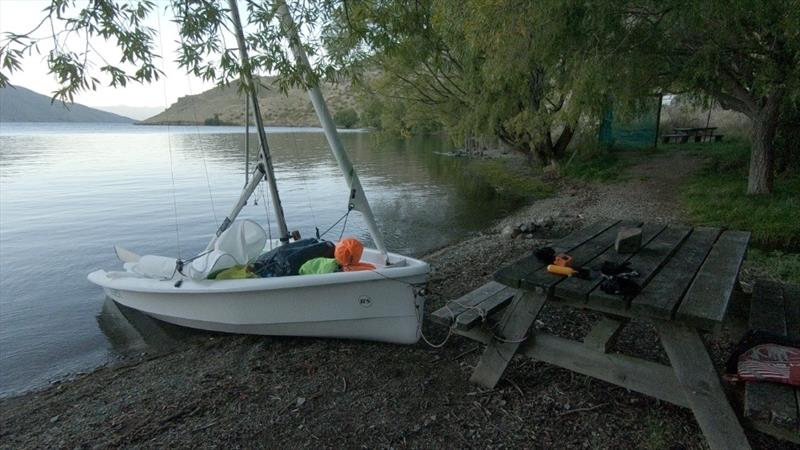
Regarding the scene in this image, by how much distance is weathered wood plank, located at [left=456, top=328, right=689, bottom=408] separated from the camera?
274cm

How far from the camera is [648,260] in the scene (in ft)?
10.4

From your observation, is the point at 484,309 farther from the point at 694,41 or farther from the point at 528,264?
the point at 694,41

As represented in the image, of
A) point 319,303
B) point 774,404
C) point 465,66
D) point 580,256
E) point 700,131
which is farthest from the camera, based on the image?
point 700,131

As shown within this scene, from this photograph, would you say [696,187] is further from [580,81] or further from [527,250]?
[527,250]

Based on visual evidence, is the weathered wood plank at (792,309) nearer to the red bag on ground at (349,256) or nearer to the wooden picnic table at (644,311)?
the wooden picnic table at (644,311)

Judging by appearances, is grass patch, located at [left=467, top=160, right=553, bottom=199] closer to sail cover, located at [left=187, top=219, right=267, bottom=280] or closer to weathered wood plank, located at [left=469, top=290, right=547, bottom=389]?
sail cover, located at [left=187, top=219, right=267, bottom=280]

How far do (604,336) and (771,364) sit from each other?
903 mm

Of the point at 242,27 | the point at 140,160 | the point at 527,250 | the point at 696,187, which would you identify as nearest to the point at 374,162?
the point at 140,160

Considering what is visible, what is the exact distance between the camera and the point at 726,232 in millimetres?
3961

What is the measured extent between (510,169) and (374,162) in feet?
34.9

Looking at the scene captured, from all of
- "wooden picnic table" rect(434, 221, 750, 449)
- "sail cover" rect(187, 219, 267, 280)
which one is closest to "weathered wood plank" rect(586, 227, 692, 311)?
"wooden picnic table" rect(434, 221, 750, 449)

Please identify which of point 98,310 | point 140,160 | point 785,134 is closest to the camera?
point 98,310

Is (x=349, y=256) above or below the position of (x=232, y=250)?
above

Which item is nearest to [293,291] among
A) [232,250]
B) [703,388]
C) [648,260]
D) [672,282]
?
[232,250]
